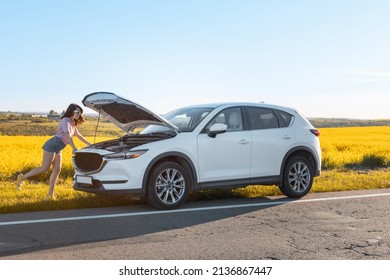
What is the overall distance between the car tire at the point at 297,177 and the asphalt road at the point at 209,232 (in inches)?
19.5

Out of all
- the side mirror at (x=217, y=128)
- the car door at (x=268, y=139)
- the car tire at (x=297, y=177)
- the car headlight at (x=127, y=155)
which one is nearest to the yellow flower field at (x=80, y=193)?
the car tire at (x=297, y=177)

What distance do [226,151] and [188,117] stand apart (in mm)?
895

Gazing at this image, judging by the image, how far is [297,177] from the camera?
10.7 meters

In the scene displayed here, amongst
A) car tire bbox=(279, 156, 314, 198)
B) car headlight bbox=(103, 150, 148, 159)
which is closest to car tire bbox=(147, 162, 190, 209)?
car headlight bbox=(103, 150, 148, 159)

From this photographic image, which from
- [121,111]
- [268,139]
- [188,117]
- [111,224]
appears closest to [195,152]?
[188,117]

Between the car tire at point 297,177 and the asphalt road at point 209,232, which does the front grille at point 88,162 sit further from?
the car tire at point 297,177

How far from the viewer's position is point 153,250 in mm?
6484

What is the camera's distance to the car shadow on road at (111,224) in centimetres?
692

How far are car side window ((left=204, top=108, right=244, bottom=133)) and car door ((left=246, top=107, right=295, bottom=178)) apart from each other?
0.22m

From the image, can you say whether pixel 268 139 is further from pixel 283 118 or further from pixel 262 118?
pixel 283 118

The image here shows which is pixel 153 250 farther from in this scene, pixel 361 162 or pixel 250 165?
pixel 361 162

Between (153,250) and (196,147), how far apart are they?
319 cm

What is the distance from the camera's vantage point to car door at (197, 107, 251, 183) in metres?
9.54

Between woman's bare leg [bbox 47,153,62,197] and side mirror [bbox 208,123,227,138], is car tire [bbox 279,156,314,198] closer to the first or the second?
side mirror [bbox 208,123,227,138]
